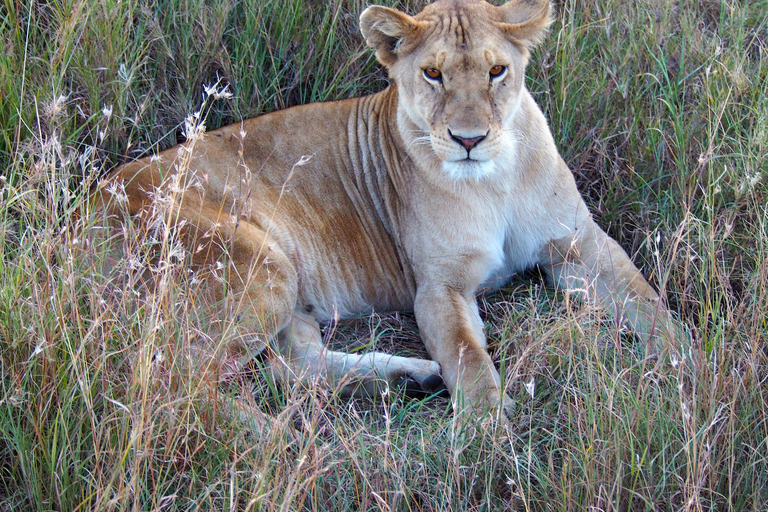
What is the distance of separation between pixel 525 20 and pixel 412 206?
2.20 feet

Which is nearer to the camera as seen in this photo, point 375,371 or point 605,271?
point 375,371

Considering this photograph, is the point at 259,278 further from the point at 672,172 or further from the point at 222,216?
the point at 672,172

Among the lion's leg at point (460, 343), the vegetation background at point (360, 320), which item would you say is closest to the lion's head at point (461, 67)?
the lion's leg at point (460, 343)

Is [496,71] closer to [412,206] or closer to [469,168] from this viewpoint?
[469,168]

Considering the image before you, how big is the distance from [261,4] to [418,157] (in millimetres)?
1083

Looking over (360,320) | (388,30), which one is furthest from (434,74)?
Answer: (360,320)

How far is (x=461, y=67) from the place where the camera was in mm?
2455

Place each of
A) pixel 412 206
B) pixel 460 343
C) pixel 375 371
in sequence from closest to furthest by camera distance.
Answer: pixel 375 371
pixel 460 343
pixel 412 206

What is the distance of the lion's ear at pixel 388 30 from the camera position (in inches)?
99.9

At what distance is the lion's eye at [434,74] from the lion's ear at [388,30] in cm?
14

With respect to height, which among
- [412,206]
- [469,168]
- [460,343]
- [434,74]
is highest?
[434,74]

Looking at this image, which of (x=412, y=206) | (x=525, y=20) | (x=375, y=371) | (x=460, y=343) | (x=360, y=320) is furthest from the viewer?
(x=360, y=320)

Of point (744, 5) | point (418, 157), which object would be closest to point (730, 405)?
point (418, 157)

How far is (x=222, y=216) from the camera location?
8.70 ft
